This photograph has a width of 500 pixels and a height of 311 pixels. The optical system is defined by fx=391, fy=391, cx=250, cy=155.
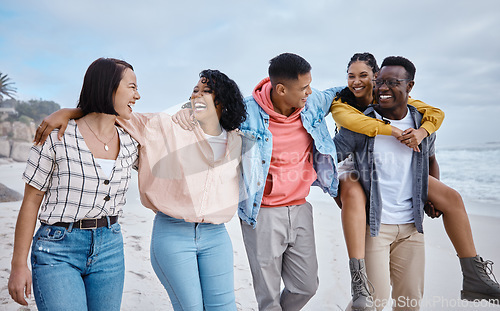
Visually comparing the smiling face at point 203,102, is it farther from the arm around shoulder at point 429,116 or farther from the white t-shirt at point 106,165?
the arm around shoulder at point 429,116

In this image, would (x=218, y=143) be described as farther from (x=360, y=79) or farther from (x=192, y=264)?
(x=360, y=79)

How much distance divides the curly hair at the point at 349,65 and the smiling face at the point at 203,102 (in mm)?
1091

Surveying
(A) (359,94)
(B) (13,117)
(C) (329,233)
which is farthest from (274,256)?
(B) (13,117)

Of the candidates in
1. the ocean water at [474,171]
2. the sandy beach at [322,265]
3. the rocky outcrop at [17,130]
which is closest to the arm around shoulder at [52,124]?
the sandy beach at [322,265]

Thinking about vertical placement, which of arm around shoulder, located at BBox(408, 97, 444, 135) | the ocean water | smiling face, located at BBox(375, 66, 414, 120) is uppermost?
smiling face, located at BBox(375, 66, 414, 120)

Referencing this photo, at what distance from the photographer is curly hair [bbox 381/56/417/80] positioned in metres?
2.77

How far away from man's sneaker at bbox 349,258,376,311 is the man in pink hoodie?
32 centimetres

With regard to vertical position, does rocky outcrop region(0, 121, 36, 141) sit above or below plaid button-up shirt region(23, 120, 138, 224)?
below

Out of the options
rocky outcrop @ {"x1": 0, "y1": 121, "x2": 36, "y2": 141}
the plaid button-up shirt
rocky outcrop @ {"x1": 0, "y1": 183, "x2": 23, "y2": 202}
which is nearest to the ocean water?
the plaid button-up shirt

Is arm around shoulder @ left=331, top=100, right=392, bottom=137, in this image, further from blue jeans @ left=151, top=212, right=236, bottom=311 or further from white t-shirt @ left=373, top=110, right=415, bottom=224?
blue jeans @ left=151, top=212, right=236, bottom=311

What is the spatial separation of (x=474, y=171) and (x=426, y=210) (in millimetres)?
15533

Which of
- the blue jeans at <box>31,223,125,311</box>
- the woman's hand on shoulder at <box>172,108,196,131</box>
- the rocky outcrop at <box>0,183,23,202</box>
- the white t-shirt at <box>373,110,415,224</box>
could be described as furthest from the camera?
the rocky outcrop at <box>0,183,23,202</box>

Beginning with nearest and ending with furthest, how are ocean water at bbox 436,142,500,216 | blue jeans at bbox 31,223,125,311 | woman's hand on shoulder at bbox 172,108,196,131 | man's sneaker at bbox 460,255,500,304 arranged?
blue jeans at bbox 31,223,125,311
woman's hand on shoulder at bbox 172,108,196,131
man's sneaker at bbox 460,255,500,304
ocean water at bbox 436,142,500,216

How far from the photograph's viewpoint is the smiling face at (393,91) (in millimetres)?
2689
